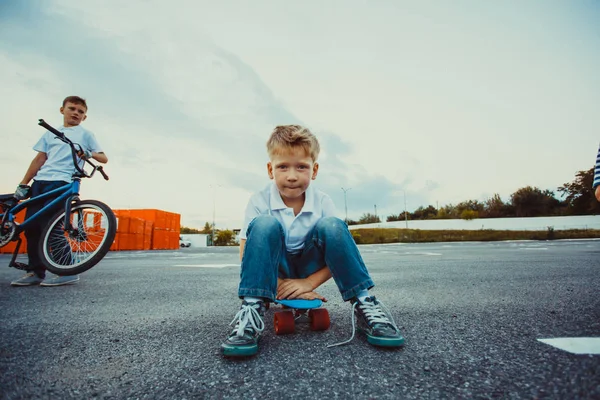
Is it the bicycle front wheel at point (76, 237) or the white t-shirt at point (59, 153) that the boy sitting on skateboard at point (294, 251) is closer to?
the bicycle front wheel at point (76, 237)

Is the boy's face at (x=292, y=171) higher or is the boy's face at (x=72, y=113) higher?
the boy's face at (x=72, y=113)

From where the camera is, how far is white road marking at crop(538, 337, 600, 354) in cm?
100

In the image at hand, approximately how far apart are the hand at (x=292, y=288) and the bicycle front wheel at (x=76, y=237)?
203 centimetres

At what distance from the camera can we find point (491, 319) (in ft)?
4.99

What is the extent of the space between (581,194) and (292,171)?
5452cm

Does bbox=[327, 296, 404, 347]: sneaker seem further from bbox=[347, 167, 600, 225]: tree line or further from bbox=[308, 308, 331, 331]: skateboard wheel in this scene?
bbox=[347, 167, 600, 225]: tree line

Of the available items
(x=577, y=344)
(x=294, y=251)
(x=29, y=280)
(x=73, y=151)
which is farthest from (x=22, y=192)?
(x=577, y=344)

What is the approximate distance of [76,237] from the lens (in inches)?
115

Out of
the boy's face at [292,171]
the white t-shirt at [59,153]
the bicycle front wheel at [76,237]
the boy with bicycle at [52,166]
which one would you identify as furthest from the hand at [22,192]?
the boy's face at [292,171]

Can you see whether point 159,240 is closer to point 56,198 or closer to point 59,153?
point 59,153

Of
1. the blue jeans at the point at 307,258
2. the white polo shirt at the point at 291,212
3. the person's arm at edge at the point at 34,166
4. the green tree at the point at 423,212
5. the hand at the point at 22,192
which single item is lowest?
the blue jeans at the point at 307,258

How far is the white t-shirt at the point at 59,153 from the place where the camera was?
3121mm

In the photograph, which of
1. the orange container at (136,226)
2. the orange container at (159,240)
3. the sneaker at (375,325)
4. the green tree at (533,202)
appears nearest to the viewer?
the sneaker at (375,325)

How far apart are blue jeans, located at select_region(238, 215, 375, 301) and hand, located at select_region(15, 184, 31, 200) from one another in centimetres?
295
